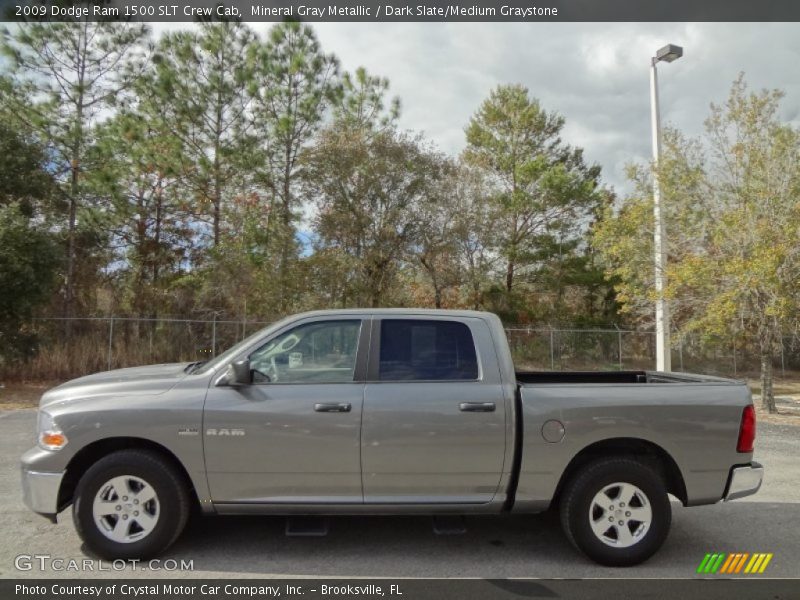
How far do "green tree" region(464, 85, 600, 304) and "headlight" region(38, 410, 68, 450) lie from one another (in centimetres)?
2158

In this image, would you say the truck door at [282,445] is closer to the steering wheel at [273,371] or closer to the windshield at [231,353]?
the steering wheel at [273,371]

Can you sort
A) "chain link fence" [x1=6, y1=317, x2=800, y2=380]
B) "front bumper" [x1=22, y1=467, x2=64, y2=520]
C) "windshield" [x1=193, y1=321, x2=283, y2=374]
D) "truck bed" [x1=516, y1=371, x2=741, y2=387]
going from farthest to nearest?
"chain link fence" [x1=6, y1=317, x2=800, y2=380] < "truck bed" [x1=516, y1=371, x2=741, y2=387] < "windshield" [x1=193, y1=321, x2=283, y2=374] < "front bumper" [x1=22, y1=467, x2=64, y2=520]

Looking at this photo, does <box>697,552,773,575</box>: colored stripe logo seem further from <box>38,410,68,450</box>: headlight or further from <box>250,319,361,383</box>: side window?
<box>38,410,68,450</box>: headlight

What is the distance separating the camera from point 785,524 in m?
5.39

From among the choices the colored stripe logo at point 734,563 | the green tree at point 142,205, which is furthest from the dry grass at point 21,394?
the colored stripe logo at point 734,563

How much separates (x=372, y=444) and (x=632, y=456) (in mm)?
1999

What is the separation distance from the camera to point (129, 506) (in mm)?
4211

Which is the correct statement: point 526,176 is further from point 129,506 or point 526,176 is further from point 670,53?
point 129,506

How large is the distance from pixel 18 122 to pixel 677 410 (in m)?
18.2

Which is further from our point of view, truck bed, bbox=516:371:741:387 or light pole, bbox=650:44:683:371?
light pole, bbox=650:44:683:371

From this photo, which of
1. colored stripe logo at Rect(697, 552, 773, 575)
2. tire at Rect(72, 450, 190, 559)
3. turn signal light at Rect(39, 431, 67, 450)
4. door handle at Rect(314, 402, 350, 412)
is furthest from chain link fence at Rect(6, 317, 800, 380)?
turn signal light at Rect(39, 431, 67, 450)

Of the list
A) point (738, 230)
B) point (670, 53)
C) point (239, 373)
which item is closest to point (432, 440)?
point (239, 373)

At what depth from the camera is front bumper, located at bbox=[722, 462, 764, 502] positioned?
4414mm
